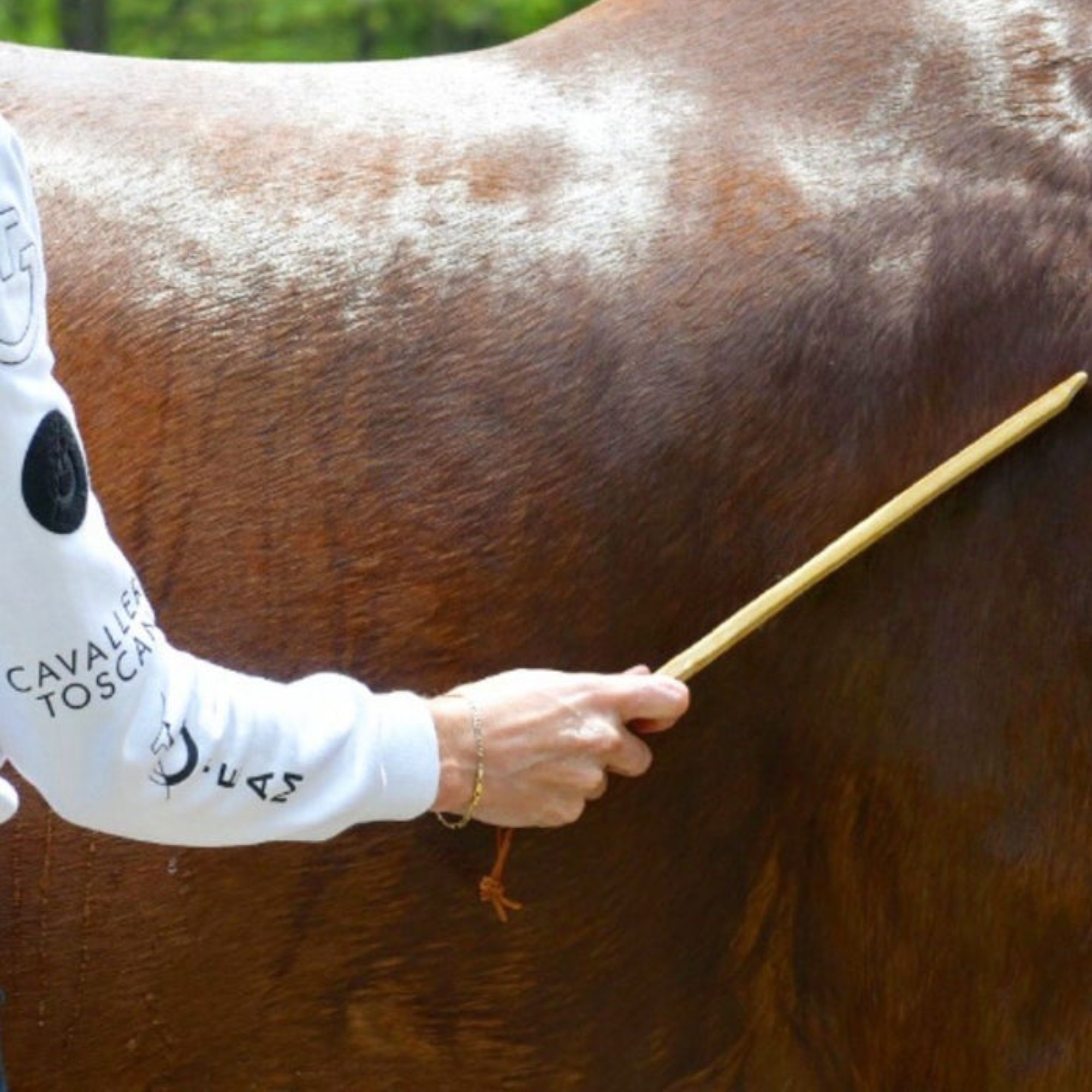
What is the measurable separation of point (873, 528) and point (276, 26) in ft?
17.8

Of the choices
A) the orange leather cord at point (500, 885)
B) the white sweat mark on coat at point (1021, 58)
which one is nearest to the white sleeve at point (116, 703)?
the orange leather cord at point (500, 885)

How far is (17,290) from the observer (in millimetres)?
1431

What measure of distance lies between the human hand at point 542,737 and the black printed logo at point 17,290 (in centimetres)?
45

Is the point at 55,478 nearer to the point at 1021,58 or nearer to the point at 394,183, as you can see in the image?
the point at 394,183

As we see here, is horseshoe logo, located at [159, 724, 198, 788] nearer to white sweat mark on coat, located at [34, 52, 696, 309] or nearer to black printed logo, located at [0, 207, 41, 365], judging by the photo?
black printed logo, located at [0, 207, 41, 365]

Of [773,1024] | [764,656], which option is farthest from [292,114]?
[773,1024]

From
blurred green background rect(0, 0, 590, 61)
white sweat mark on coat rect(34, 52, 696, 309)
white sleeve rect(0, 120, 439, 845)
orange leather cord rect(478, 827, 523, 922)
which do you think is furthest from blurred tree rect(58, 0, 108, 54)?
white sleeve rect(0, 120, 439, 845)

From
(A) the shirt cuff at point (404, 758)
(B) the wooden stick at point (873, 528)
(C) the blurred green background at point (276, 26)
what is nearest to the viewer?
(A) the shirt cuff at point (404, 758)

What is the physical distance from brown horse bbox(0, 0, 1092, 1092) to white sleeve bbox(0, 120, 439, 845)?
0.33m

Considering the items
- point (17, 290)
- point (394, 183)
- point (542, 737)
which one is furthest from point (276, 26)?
point (17, 290)

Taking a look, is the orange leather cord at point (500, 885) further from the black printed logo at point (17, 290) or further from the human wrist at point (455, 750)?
the black printed logo at point (17, 290)

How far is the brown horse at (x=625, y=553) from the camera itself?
6.38ft

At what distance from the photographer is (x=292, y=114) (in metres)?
2.10

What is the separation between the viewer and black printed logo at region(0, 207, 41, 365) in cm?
140
